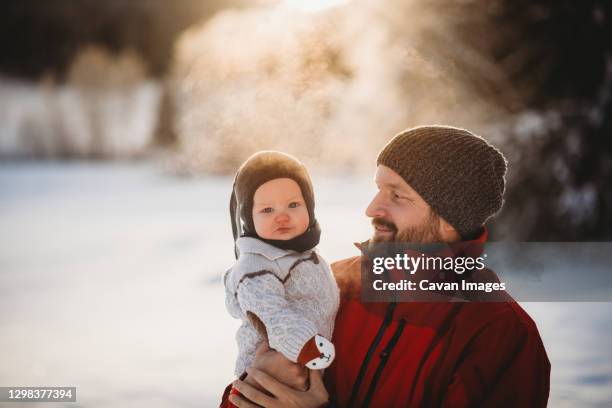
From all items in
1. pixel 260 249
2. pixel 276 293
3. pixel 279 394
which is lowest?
pixel 279 394

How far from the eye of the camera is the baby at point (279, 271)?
1501 millimetres

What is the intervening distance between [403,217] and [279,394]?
57 cm

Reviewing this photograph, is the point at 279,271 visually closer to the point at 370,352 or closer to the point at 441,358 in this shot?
the point at 370,352

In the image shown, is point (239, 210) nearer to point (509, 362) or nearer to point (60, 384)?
point (509, 362)

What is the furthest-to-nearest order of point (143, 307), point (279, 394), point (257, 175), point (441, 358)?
point (143, 307)
point (257, 175)
point (279, 394)
point (441, 358)

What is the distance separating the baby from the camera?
4.92ft

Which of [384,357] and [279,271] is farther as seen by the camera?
[279,271]

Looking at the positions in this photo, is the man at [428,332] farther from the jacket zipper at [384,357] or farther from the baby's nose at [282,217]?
the baby's nose at [282,217]

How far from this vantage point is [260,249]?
1.64 meters

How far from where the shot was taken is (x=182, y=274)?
4.83 metres

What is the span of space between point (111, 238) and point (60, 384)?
11.8 feet

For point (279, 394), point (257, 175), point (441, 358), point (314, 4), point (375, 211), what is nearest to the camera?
point (441, 358)

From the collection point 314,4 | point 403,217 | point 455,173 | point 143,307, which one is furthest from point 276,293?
point 314,4

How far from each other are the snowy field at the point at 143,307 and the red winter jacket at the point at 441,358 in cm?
133
